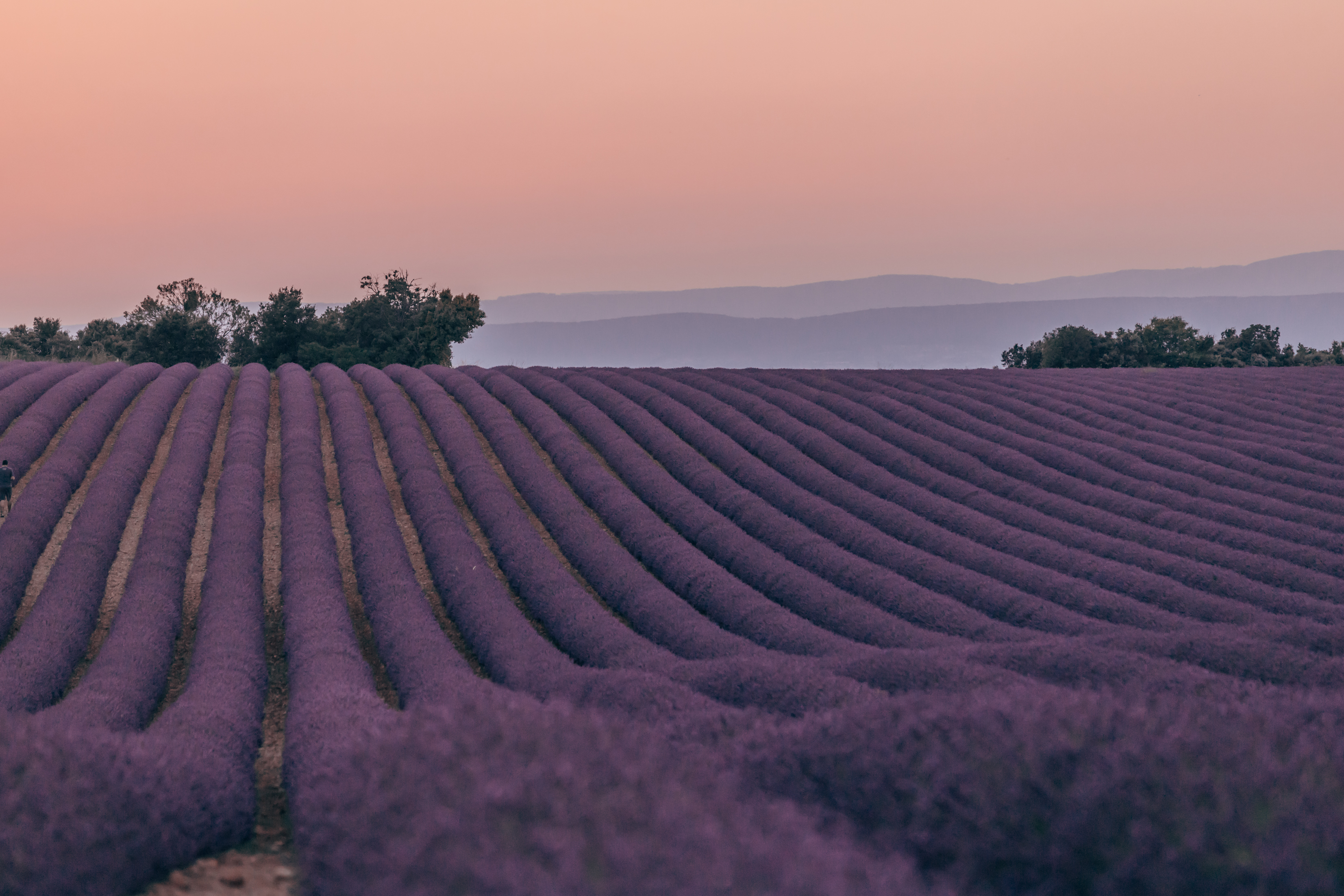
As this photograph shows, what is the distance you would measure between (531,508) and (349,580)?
4244 mm

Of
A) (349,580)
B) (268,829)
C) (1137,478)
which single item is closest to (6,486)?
(349,580)

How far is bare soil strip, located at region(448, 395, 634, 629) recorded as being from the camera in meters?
13.7

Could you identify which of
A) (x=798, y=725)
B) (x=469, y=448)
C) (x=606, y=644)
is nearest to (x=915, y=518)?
(x=606, y=644)

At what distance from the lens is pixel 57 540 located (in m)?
14.5

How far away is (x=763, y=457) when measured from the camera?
19922 mm

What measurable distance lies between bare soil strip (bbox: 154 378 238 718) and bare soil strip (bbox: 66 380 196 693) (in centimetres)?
82

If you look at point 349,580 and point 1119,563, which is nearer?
point 349,580

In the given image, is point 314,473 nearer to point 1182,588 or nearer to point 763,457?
point 763,457

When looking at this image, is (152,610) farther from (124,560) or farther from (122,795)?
(122,795)

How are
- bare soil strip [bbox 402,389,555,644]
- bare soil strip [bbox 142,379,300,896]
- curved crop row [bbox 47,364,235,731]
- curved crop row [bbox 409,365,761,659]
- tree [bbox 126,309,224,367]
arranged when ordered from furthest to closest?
1. tree [bbox 126,309,224,367]
2. bare soil strip [bbox 402,389,555,644]
3. curved crop row [bbox 409,365,761,659]
4. curved crop row [bbox 47,364,235,731]
5. bare soil strip [bbox 142,379,300,896]

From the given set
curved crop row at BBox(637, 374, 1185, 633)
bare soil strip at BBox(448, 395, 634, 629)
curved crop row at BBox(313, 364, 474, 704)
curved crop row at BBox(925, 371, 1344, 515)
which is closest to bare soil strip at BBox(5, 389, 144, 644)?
curved crop row at BBox(313, 364, 474, 704)

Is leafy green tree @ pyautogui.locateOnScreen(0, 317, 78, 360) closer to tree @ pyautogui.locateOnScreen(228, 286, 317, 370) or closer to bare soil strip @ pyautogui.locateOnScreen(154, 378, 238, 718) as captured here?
tree @ pyautogui.locateOnScreen(228, 286, 317, 370)

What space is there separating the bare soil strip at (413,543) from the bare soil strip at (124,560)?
4128 millimetres

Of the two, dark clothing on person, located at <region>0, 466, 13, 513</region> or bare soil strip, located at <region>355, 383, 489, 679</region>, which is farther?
dark clothing on person, located at <region>0, 466, 13, 513</region>
